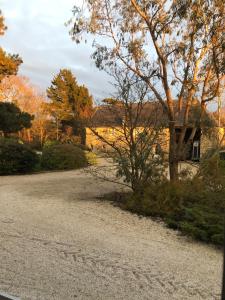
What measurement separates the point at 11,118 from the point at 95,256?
1819cm

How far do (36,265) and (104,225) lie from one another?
10.0ft

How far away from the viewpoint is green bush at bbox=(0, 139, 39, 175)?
18.1 m

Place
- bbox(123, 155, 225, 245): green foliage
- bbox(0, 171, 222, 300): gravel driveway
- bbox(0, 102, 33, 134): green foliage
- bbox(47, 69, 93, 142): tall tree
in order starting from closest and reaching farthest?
bbox(0, 171, 222, 300): gravel driveway < bbox(123, 155, 225, 245): green foliage < bbox(0, 102, 33, 134): green foliage < bbox(47, 69, 93, 142): tall tree

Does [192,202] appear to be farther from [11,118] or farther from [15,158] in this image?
[11,118]

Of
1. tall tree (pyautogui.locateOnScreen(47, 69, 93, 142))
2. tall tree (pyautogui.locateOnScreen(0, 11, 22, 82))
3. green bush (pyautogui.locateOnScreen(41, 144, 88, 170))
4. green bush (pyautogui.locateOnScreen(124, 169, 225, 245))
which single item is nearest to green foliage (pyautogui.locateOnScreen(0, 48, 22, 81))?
tall tree (pyautogui.locateOnScreen(0, 11, 22, 82))

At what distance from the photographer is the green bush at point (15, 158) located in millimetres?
18109

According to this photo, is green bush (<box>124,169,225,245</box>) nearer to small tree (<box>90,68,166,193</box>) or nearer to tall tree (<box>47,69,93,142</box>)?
small tree (<box>90,68,166,193</box>)

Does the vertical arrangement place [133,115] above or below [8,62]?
below

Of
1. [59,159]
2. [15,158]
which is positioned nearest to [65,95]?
[59,159]

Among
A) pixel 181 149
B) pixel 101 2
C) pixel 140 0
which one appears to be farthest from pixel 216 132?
pixel 101 2

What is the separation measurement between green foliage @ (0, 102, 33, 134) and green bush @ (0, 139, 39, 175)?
172 inches

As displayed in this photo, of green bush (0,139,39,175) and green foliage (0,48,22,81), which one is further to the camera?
green foliage (0,48,22,81)

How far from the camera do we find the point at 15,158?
60.3 ft

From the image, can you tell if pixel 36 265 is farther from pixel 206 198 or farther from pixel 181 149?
pixel 181 149
